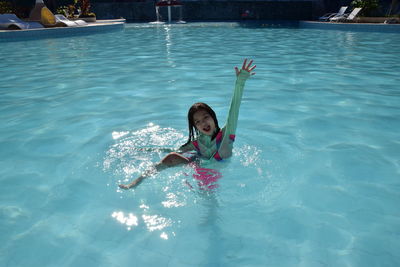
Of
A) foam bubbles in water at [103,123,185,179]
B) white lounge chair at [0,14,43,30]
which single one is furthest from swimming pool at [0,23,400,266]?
white lounge chair at [0,14,43,30]

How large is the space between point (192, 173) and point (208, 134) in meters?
0.43

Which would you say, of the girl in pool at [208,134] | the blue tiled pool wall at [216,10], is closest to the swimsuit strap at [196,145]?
the girl in pool at [208,134]

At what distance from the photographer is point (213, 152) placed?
11.3 feet

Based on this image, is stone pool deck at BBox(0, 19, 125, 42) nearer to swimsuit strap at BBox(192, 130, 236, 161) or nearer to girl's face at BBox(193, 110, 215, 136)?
swimsuit strap at BBox(192, 130, 236, 161)

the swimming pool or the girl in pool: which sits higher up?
the girl in pool

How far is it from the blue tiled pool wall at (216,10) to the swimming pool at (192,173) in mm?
18628

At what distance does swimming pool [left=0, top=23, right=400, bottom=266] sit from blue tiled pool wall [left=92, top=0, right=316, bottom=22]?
18628 mm

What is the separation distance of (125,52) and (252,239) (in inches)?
391

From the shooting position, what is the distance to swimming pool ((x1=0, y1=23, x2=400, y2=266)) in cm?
255

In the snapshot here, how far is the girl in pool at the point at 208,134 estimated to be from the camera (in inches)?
119

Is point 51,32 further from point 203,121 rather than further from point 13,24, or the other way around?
point 203,121

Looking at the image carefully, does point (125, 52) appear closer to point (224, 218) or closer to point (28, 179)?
point (28, 179)

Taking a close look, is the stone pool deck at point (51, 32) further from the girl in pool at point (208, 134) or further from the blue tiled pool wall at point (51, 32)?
the girl in pool at point (208, 134)

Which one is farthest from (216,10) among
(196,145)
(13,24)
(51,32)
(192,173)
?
(192,173)
